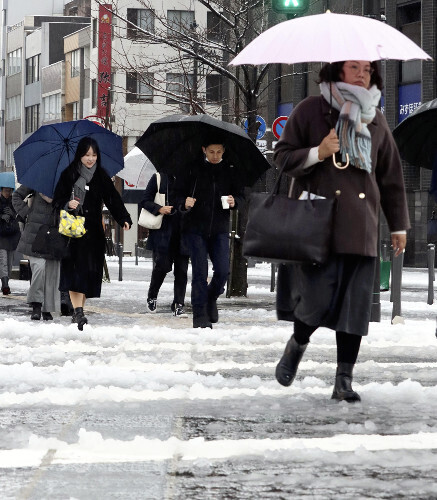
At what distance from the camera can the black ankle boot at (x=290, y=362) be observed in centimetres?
732

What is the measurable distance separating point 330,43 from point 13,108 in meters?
98.0

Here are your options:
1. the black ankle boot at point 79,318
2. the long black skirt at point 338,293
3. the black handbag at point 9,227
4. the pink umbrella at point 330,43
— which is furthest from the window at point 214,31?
the long black skirt at point 338,293

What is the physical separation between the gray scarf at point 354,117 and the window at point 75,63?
78.3 metres

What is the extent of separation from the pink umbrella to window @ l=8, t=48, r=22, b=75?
95.5 m

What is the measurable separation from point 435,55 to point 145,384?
35.5 m

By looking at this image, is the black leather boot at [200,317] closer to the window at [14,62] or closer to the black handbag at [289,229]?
the black handbag at [289,229]

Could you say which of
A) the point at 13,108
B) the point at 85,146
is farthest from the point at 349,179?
the point at 13,108

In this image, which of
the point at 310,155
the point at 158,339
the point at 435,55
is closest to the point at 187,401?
the point at 310,155

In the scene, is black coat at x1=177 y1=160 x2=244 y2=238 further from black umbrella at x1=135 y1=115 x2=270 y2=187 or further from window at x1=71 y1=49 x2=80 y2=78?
window at x1=71 y1=49 x2=80 y2=78

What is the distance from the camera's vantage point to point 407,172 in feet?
141

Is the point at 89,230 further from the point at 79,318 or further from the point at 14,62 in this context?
the point at 14,62

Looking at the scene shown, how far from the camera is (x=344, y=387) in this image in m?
7.17

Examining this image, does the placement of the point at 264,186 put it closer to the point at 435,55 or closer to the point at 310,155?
the point at 435,55

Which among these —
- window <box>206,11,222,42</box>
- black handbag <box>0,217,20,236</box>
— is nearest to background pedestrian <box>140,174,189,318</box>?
black handbag <box>0,217,20,236</box>
